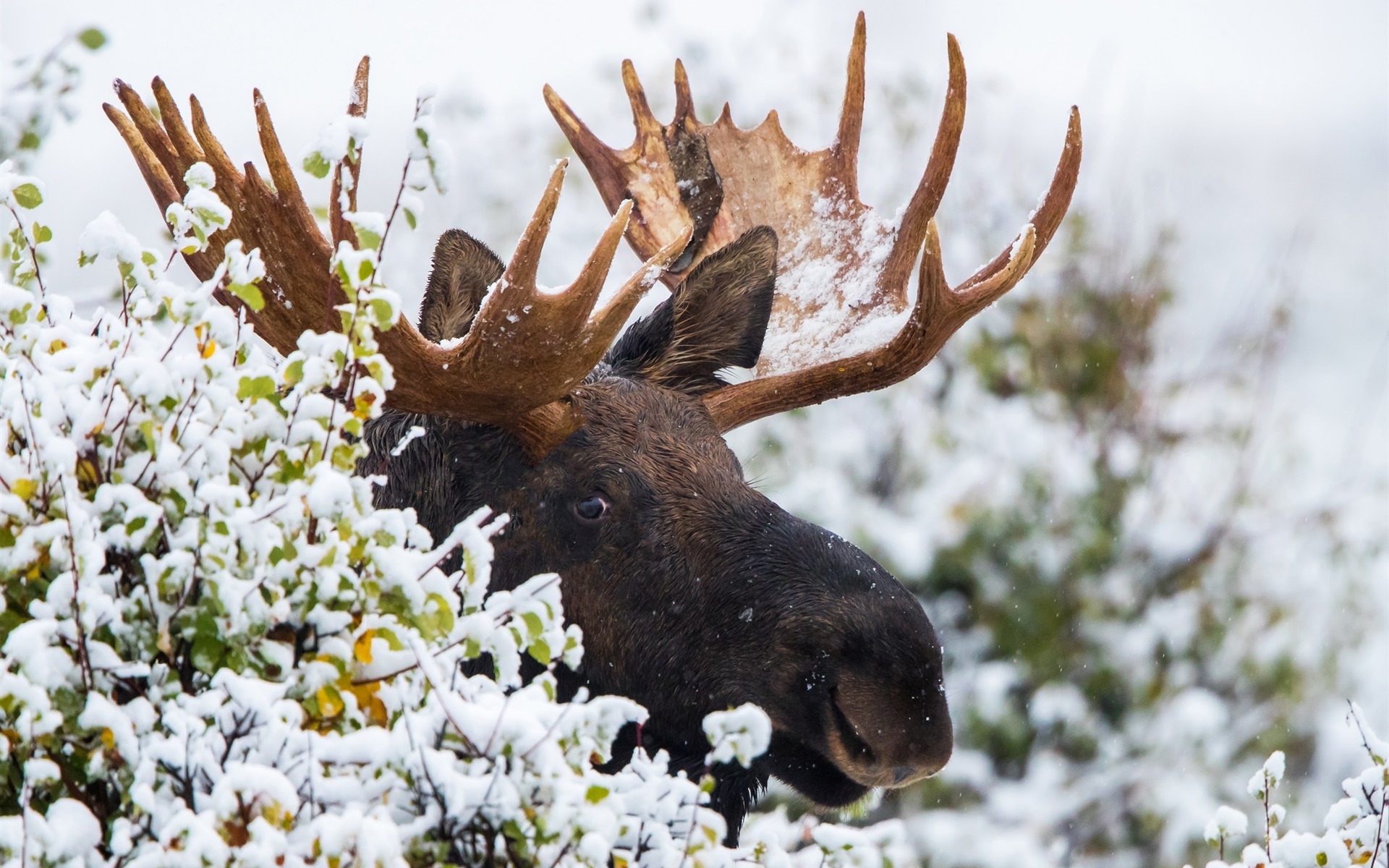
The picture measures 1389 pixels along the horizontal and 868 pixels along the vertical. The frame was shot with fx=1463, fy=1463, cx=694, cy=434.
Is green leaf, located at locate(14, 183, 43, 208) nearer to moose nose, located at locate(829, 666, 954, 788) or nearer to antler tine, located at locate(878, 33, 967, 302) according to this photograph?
moose nose, located at locate(829, 666, 954, 788)

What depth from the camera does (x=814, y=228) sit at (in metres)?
3.79

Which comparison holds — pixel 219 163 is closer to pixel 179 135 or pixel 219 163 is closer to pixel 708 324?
pixel 179 135

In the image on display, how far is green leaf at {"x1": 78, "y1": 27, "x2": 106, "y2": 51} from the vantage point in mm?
2949

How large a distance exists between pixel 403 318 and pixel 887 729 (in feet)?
3.55

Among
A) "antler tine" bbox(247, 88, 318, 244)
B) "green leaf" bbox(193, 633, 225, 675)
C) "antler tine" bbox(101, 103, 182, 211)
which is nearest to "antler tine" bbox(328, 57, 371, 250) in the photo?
"antler tine" bbox(247, 88, 318, 244)

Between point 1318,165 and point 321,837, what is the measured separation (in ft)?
94.0

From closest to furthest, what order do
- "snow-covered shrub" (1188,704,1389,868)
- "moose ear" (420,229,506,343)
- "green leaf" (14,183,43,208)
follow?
"green leaf" (14,183,43,208), "snow-covered shrub" (1188,704,1389,868), "moose ear" (420,229,506,343)

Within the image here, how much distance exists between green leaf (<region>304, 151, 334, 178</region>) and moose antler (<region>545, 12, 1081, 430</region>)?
139 cm

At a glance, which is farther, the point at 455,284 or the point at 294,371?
the point at 455,284

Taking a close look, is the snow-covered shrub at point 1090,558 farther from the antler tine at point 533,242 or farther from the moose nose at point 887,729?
the antler tine at point 533,242

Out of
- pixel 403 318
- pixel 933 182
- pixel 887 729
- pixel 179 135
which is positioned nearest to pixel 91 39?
pixel 179 135

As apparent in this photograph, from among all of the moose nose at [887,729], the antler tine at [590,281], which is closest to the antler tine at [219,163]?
the antler tine at [590,281]

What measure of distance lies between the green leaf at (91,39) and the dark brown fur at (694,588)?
2.71 ft

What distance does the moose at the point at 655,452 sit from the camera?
2.53 metres
